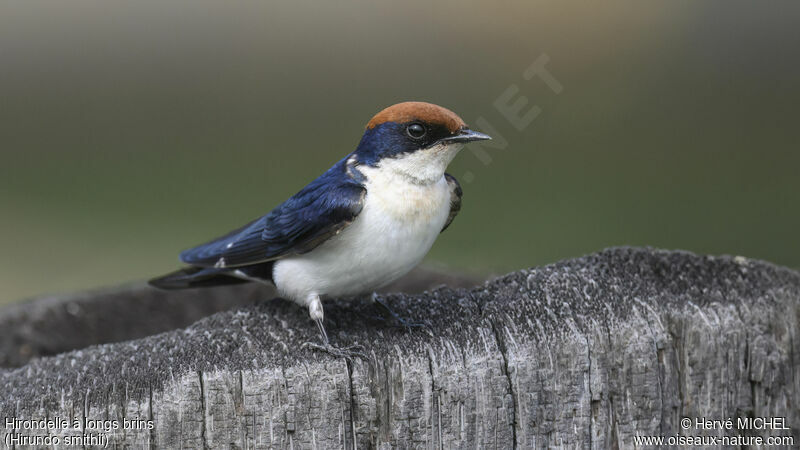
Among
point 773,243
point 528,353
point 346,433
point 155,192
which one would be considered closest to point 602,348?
point 528,353

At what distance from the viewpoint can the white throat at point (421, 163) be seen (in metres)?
3.44

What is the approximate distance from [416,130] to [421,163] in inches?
5.3

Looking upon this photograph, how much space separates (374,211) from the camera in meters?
3.40

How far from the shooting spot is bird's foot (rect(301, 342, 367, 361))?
119 inches

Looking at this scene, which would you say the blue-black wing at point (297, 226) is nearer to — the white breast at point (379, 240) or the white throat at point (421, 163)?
the white breast at point (379, 240)

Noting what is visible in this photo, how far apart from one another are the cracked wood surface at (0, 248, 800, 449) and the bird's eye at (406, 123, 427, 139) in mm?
721

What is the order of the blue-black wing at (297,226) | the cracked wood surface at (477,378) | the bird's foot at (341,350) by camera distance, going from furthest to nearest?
the blue-black wing at (297,226) → the bird's foot at (341,350) → the cracked wood surface at (477,378)

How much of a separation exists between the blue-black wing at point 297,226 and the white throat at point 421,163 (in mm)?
157

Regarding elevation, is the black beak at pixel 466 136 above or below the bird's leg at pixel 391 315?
above

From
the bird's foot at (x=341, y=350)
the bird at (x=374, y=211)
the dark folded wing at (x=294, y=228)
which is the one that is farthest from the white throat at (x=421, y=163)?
the bird's foot at (x=341, y=350)

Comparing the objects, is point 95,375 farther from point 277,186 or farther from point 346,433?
point 277,186

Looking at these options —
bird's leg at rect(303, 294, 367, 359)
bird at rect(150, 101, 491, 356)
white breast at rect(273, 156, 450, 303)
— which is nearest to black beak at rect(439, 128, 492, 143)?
bird at rect(150, 101, 491, 356)

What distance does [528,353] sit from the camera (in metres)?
2.98

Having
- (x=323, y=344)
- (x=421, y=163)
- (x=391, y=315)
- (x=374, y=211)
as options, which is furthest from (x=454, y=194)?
(x=323, y=344)
